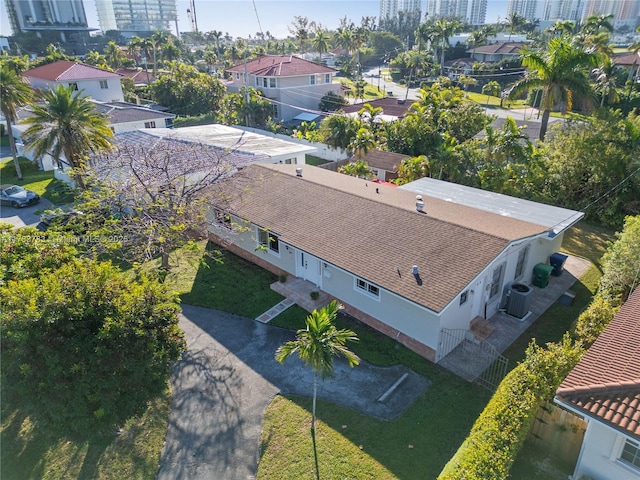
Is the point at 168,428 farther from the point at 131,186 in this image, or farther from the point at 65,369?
the point at 131,186

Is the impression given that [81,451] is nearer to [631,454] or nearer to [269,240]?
[269,240]

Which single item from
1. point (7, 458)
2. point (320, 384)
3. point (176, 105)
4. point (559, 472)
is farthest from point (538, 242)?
point (176, 105)

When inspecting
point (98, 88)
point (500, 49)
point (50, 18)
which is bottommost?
point (98, 88)

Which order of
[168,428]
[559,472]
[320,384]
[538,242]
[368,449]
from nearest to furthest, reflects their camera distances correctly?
[559,472] → [368,449] → [168,428] → [320,384] → [538,242]

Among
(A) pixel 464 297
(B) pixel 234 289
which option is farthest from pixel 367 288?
(B) pixel 234 289

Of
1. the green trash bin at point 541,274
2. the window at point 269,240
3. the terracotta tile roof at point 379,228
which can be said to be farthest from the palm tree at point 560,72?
the window at point 269,240

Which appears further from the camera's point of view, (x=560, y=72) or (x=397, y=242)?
(x=560, y=72)

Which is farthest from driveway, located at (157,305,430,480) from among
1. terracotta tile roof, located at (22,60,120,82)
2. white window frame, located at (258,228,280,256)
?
terracotta tile roof, located at (22,60,120,82)
